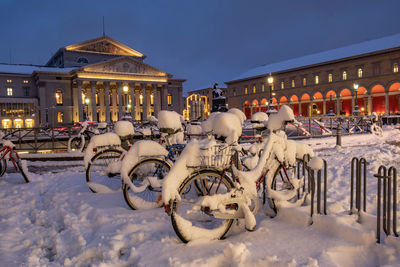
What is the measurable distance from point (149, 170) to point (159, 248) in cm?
201

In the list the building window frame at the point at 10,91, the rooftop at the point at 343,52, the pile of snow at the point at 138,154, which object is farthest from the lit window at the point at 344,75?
the building window frame at the point at 10,91

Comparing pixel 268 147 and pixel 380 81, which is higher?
pixel 380 81

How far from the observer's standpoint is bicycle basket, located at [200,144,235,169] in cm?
356

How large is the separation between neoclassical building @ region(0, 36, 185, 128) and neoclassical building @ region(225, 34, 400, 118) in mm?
22953

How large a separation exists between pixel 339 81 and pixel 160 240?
50988 millimetres

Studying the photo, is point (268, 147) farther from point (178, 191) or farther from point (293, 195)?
point (178, 191)

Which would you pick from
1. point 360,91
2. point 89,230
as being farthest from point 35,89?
point 89,230

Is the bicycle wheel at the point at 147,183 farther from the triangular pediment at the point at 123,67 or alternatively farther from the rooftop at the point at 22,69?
the rooftop at the point at 22,69

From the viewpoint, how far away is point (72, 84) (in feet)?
184

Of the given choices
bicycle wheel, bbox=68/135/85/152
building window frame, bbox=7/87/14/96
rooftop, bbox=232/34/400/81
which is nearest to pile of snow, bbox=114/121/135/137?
bicycle wheel, bbox=68/135/85/152

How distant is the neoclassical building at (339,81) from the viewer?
42.8 meters

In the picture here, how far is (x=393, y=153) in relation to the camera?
1053cm

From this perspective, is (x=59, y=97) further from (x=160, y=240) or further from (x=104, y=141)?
(x=160, y=240)

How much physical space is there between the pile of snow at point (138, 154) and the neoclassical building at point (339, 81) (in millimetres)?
34360
